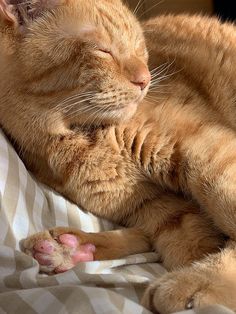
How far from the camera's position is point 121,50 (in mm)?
1267

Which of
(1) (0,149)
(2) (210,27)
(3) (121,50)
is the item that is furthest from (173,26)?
(1) (0,149)

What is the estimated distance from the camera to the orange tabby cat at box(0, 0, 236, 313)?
1.21m

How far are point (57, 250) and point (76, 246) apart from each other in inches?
1.7

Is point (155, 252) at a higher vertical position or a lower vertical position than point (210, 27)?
lower

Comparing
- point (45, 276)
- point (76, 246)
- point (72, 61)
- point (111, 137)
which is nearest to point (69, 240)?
point (76, 246)

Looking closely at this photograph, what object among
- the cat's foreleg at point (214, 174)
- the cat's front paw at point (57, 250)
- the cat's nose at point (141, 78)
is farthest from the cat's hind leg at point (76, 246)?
the cat's nose at point (141, 78)

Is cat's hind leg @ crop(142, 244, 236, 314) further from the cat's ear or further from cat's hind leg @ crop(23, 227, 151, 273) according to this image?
the cat's ear

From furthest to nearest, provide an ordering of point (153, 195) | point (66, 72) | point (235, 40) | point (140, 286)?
1. point (235, 40)
2. point (153, 195)
3. point (66, 72)
4. point (140, 286)

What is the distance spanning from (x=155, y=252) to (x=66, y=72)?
1.50ft

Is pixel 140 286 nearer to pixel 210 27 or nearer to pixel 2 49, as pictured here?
pixel 2 49

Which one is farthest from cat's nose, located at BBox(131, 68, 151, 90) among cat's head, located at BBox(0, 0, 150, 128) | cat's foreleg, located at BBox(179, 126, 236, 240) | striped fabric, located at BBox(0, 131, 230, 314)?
striped fabric, located at BBox(0, 131, 230, 314)

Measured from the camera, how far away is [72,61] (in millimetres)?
1214

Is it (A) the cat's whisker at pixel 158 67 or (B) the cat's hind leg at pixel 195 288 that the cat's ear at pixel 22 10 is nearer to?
(A) the cat's whisker at pixel 158 67

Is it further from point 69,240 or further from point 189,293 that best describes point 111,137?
point 189,293
